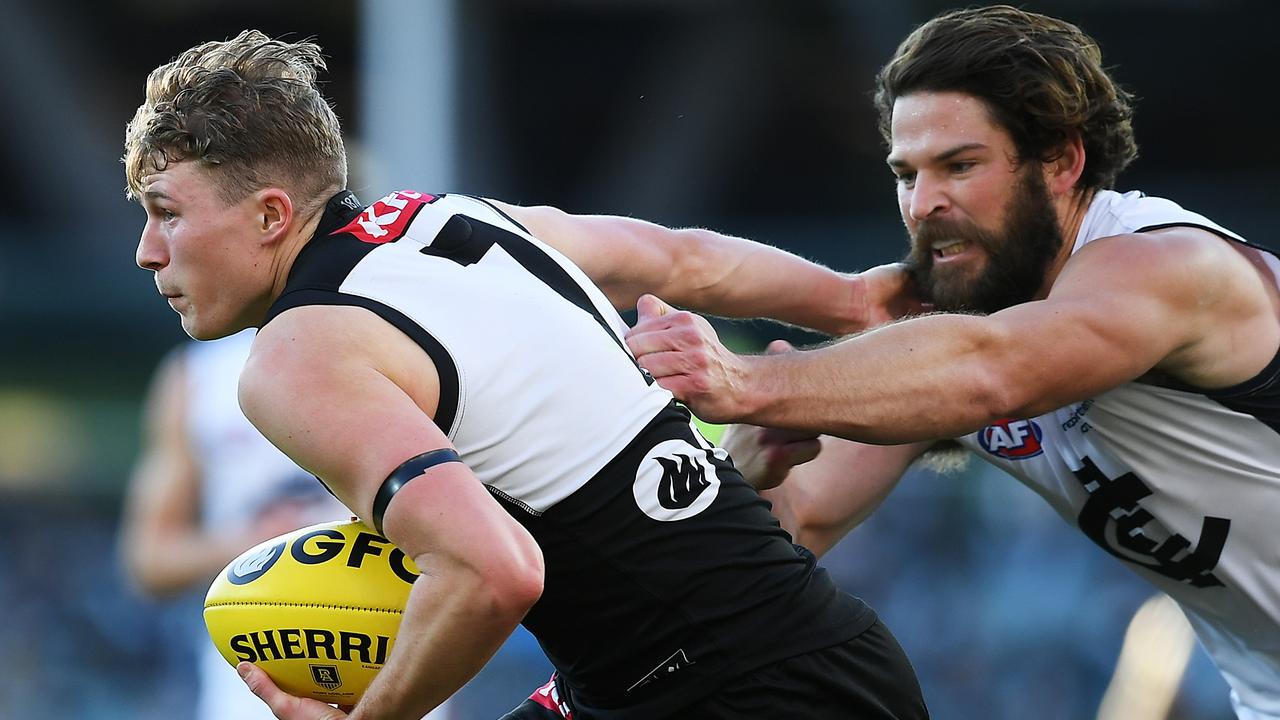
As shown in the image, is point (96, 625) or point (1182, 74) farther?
point (1182, 74)

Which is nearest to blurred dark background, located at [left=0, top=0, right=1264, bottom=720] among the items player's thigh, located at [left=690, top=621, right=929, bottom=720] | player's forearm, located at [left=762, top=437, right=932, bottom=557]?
player's forearm, located at [left=762, top=437, right=932, bottom=557]

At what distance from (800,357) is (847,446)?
130cm

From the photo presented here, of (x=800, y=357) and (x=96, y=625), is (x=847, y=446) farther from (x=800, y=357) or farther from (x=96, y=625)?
(x=96, y=625)

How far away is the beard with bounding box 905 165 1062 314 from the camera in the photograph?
13.5 feet

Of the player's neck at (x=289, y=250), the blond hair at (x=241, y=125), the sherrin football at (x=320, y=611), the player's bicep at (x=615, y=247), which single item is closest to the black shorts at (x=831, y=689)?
the sherrin football at (x=320, y=611)

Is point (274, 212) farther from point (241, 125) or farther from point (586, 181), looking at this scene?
point (586, 181)

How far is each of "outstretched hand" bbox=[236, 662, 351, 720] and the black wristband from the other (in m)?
0.58

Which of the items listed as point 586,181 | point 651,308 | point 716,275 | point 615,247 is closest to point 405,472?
point 651,308

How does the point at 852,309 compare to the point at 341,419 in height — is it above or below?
below

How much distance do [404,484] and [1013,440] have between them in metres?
2.34

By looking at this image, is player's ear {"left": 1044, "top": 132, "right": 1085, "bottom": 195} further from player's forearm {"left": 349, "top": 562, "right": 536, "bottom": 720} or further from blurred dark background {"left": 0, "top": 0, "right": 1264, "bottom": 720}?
blurred dark background {"left": 0, "top": 0, "right": 1264, "bottom": 720}

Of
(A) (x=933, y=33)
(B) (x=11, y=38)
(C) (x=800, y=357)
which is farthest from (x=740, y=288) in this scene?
(B) (x=11, y=38)

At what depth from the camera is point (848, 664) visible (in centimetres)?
308

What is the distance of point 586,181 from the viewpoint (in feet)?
53.0
